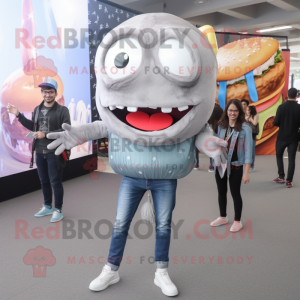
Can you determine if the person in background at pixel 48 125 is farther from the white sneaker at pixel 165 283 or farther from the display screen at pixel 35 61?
the white sneaker at pixel 165 283

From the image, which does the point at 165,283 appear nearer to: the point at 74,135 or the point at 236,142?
the point at 74,135

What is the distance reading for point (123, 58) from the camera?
1.66 m

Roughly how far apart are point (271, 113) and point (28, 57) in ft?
14.7

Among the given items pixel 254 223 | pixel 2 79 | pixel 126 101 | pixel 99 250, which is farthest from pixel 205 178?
pixel 126 101

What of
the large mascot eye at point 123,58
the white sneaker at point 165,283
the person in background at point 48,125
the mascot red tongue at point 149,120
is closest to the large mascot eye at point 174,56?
the large mascot eye at point 123,58

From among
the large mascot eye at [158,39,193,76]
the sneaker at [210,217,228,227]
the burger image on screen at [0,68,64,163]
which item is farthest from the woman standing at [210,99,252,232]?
the burger image on screen at [0,68,64,163]

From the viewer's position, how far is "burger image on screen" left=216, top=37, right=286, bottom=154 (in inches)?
234

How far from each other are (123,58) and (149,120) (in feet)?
1.14

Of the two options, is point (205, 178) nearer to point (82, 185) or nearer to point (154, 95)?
point (82, 185)

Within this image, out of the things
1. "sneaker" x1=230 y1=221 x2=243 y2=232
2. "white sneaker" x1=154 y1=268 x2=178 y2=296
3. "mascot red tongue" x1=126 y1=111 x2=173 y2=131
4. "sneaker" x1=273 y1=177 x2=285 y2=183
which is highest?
"mascot red tongue" x1=126 y1=111 x2=173 y2=131

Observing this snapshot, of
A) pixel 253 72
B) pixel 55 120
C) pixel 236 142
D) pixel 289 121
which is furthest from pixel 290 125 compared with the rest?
pixel 55 120

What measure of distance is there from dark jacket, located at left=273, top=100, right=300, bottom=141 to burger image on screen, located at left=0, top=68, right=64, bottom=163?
3075 mm

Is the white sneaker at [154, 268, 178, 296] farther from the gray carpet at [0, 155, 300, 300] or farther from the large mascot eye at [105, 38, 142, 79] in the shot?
the large mascot eye at [105, 38, 142, 79]

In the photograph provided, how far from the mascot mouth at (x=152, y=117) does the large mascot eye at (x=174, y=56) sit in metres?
0.21
